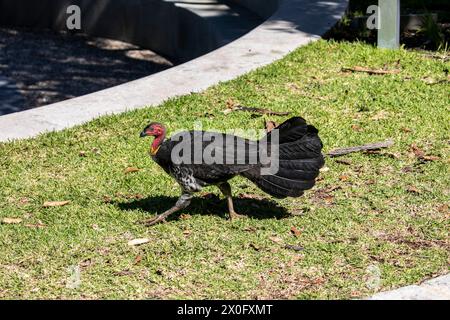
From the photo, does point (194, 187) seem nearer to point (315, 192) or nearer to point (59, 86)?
point (315, 192)

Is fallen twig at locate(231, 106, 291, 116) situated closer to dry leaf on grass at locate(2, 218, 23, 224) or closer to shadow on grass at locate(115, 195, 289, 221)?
shadow on grass at locate(115, 195, 289, 221)

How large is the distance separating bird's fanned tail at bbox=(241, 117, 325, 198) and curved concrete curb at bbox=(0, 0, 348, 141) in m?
2.75

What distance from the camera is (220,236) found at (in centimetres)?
673

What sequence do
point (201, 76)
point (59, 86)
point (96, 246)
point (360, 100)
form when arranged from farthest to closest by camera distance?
point (59, 86)
point (201, 76)
point (360, 100)
point (96, 246)

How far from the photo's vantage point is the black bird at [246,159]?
6664 mm

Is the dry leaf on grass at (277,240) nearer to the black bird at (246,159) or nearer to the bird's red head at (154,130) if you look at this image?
the black bird at (246,159)

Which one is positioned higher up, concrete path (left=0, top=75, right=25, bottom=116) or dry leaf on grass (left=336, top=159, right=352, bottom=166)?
dry leaf on grass (left=336, top=159, right=352, bottom=166)

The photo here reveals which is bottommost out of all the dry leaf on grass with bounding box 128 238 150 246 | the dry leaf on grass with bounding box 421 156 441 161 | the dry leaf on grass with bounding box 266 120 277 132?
the dry leaf on grass with bounding box 128 238 150 246

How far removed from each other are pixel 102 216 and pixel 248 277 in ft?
4.67

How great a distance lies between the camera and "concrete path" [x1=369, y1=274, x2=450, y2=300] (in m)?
5.72

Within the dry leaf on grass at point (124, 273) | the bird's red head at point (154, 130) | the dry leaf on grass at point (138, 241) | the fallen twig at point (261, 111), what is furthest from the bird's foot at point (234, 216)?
the fallen twig at point (261, 111)

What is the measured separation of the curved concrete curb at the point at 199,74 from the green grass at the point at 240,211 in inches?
9.1

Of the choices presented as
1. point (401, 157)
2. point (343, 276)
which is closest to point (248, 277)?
point (343, 276)

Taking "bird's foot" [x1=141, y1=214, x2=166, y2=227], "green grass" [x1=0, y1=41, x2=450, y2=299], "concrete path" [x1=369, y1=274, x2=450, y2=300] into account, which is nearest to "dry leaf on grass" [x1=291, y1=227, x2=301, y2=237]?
"green grass" [x1=0, y1=41, x2=450, y2=299]
